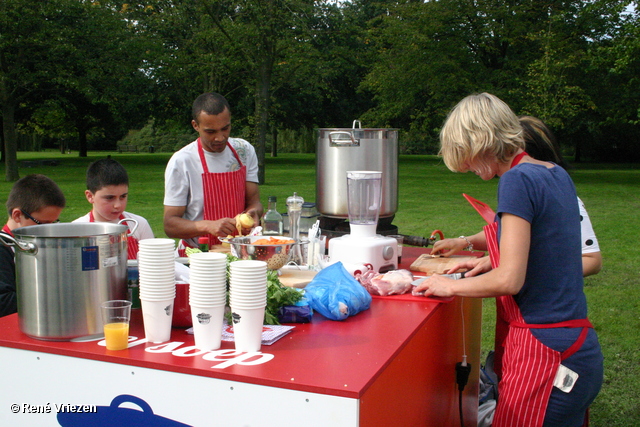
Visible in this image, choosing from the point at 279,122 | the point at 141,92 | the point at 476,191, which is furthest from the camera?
the point at 279,122

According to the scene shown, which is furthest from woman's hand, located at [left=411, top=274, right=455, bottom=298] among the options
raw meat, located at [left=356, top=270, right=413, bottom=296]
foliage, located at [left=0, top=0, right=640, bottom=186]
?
foliage, located at [left=0, top=0, right=640, bottom=186]

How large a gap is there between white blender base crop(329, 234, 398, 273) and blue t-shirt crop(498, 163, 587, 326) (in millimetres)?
719

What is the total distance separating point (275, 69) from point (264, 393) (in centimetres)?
1991

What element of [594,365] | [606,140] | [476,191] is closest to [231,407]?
[594,365]

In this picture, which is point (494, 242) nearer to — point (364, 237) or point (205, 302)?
point (364, 237)

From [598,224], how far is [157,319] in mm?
10806

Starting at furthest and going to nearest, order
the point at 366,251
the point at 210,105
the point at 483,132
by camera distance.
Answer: the point at 210,105 → the point at 366,251 → the point at 483,132

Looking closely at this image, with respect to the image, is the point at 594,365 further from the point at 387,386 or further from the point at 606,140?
the point at 606,140

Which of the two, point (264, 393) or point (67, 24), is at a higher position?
point (67, 24)

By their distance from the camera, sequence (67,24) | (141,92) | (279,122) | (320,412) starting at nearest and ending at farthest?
(320,412) < (67,24) < (141,92) < (279,122)

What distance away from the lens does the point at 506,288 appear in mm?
1919

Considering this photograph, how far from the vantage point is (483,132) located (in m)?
2.00

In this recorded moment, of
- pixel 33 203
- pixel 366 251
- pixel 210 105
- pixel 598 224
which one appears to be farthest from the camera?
pixel 598 224

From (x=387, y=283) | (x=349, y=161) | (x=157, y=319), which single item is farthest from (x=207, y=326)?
(x=349, y=161)
